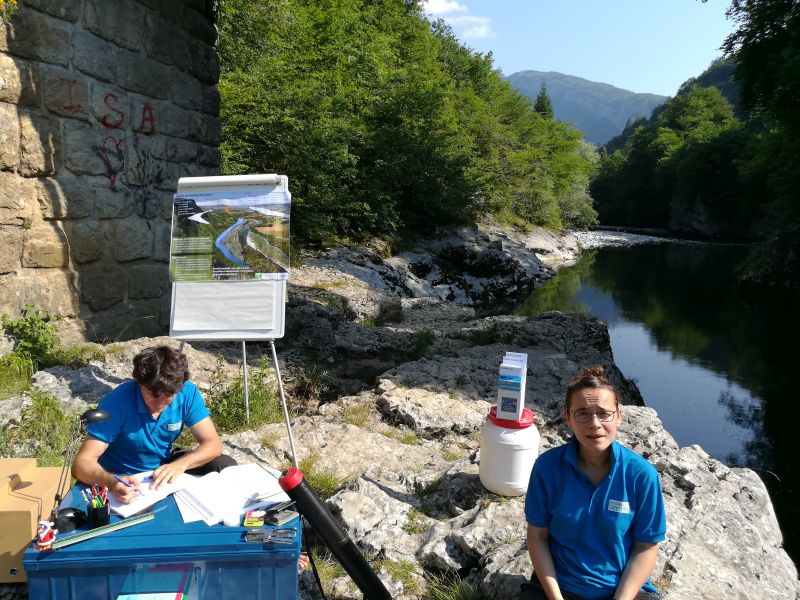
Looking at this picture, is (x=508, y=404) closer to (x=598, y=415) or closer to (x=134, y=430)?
(x=598, y=415)

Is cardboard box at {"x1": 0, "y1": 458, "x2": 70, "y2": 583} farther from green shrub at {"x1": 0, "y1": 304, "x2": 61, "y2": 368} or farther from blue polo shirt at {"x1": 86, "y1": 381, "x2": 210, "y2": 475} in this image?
green shrub at {"x1": 0, "y1": 304, "x2": 61, "y2": 368}

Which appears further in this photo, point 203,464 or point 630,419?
point 630,419

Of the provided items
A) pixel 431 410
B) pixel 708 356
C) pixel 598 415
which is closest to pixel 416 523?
pixel 598 415

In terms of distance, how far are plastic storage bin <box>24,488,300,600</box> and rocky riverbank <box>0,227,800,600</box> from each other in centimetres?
82

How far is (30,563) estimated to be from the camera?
7.59ft

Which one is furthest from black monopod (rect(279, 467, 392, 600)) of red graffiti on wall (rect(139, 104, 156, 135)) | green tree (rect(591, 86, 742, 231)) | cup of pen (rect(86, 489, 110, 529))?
green tree (rect(591, 86, 742, 231))

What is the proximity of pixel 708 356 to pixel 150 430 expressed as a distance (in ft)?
45.4

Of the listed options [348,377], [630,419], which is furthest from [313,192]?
[630,419]

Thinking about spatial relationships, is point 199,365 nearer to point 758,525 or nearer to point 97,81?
point 97,81

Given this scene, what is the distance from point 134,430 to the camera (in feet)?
10.2

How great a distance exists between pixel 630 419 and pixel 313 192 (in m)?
10.2

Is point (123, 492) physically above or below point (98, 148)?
below

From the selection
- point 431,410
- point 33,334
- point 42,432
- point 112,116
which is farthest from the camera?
point 112,116

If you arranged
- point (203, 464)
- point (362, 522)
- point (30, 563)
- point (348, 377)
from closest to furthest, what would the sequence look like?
1. point (30, 563)
2. point (203, 464)
3. point (362, 522)
4. point (348, 377)
